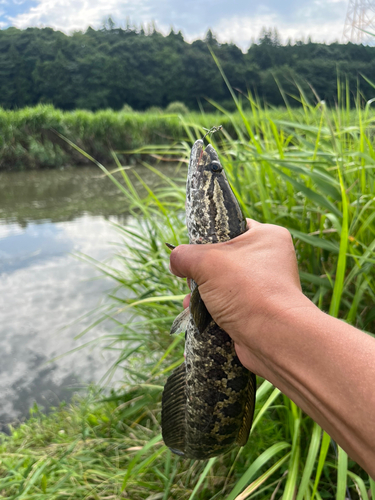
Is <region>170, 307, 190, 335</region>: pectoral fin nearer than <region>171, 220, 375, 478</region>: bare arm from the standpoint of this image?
No

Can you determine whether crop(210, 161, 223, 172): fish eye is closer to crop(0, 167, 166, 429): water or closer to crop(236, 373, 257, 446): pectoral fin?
crop(236, 373, 257, 446): pectoral fin

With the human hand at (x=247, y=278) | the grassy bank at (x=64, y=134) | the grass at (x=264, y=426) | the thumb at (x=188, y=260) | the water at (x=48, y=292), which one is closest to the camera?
the human hand at (x=247, y=278)

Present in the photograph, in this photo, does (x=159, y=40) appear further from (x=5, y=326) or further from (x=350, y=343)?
(x=350, y=343)

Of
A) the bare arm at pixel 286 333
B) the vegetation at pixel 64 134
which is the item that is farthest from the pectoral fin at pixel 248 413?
the vegetation at pixel 64 134

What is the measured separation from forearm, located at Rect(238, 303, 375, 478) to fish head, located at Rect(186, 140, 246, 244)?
0.46 metres

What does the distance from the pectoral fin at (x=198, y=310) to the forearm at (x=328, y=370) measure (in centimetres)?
26

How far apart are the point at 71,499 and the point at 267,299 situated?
171 centimetres

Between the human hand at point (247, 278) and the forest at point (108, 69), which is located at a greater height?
the forest at point (108, 69)

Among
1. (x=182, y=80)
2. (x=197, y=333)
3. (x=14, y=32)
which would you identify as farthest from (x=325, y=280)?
(x=182, y=80)

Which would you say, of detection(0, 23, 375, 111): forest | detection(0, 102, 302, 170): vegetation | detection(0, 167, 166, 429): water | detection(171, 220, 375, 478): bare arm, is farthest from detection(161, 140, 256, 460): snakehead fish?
detection(0, 23, 375, 111): forest

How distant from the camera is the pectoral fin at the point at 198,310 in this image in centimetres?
127

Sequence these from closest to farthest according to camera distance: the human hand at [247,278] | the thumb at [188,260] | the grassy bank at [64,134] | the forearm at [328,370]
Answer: the forearm at [328,370], the human hand at [247,278], the thumb at [188,260], the grassy bank at [64,134]

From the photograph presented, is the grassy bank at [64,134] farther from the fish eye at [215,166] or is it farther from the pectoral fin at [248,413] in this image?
the pectoral fin at [248,413]

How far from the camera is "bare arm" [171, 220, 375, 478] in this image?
2.70 ft
